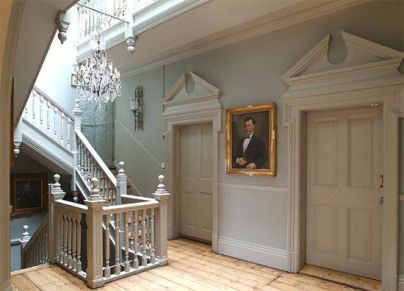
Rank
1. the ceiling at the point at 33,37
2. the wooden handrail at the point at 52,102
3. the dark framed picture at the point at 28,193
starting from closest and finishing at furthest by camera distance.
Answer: the ceiling at the point at 33,37, the wooden handrail at the point at 52,102, the dark framed picture at the point at 28,193

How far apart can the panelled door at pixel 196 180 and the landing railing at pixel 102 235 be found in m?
1.03

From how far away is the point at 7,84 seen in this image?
1405 mm

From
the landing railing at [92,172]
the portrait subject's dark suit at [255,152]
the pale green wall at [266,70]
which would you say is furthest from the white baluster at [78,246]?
the portrait subject's dark suit at [255,152]

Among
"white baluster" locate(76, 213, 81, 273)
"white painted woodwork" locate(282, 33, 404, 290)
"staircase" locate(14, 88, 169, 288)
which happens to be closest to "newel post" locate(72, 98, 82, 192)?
"staircase" locate(14, 88, 169, 288)

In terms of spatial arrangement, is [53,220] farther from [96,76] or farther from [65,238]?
[96,76]

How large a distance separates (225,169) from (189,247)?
4.45 ft

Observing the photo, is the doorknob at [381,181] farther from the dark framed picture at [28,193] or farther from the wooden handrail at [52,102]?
the dark framed picture at [28,193]

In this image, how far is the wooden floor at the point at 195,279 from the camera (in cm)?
305

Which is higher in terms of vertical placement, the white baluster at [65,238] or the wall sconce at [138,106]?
the wall sconce at [138,106]

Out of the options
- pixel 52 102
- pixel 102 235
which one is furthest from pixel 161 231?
pixel 52 102

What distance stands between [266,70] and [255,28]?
1.87 ft

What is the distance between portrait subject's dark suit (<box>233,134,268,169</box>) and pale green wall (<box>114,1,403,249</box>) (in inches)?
7.4

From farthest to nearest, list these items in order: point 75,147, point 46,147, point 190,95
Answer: point 75,147 → point 46,147 → point 190,95

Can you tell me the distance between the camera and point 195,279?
3.26 metres
